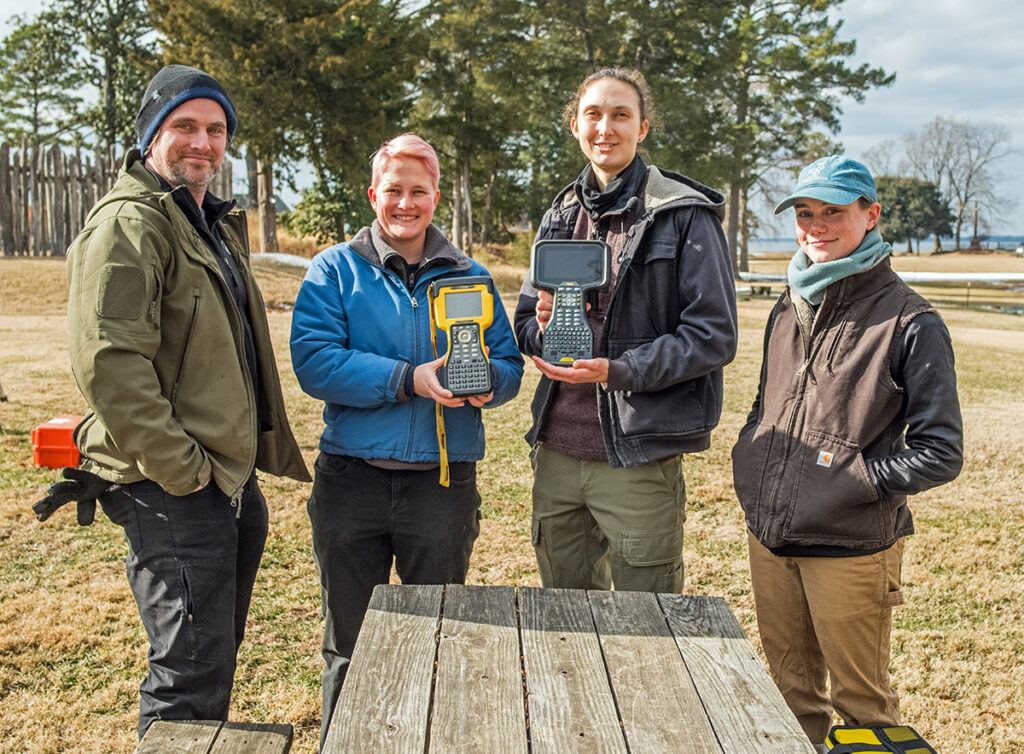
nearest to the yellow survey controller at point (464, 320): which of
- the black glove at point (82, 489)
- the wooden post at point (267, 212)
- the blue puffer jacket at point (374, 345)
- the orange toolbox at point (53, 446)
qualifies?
the blue puffer jacket at point (374, 345)

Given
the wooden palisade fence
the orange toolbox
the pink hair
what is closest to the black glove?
the pink hair

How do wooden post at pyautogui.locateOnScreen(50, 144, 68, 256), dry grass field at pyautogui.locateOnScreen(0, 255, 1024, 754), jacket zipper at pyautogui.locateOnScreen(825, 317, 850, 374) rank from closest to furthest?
1. jacket zipper at pyautogui.locateOnScreen(825, 317, 850, 374)
2. dry grass field at pyautogui.locateOnScreen(0, 255, 1024, 754)
3. wooden post at pyautogui.locateOnScreen(50, 144, 68, 256)

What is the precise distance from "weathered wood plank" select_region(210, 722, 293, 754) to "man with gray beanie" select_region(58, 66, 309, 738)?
0.60 ft

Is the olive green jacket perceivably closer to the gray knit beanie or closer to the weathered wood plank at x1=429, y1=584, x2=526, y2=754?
the gray knit beanie

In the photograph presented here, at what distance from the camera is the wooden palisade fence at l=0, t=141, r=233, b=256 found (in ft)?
57.8

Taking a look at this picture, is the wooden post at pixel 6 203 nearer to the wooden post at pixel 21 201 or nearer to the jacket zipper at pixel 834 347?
the wooden post at pixel 21 201

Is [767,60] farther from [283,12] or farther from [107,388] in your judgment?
[107,388]

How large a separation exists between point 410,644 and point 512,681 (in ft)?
0.95

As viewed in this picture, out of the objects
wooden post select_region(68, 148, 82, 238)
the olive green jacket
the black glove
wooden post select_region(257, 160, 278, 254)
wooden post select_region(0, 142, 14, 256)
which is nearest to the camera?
the olive green jacket

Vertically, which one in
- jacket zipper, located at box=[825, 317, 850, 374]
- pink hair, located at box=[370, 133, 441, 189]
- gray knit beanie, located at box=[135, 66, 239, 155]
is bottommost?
jacket zipper, located at box=[825, 317, 850, 374]

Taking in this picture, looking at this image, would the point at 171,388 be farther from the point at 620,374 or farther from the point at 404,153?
the point at 620,374

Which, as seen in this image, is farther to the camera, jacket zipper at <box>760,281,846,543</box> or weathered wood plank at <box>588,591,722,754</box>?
jacket zipper at <box>760,281,846,543</box>

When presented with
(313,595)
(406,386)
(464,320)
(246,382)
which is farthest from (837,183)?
(313,595)

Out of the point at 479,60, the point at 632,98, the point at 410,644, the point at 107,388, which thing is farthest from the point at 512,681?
the point at 479,60
